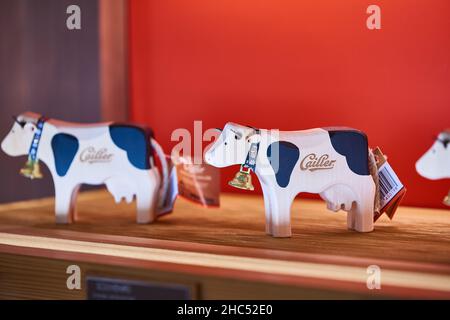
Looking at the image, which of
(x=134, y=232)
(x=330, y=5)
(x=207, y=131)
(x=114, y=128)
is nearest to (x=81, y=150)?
(x=114, y=128)

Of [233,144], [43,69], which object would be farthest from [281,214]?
[43,69]

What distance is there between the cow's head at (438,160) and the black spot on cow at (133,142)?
0.47 metres

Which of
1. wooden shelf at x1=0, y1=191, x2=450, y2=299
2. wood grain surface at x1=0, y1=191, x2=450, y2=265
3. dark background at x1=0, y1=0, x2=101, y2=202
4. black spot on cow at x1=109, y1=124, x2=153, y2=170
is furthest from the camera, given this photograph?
dark background at x1=0, y1=0, x2=101, y2=202

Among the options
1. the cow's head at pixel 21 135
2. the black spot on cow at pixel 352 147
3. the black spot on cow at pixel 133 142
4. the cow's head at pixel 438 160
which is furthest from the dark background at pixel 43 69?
the cow's head at pixel 438 160

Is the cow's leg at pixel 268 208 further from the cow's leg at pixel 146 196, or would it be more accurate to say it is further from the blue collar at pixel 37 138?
the blue collar at pixel 37 138

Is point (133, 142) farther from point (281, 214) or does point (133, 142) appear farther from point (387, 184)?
point (387, 184)

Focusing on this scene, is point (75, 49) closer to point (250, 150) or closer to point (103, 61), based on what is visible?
point (103, 61)

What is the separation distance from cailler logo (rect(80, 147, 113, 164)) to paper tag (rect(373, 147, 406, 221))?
474 mm

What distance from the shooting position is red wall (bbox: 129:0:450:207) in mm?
1123

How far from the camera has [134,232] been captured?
3.15 ft

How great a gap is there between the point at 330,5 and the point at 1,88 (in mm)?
737

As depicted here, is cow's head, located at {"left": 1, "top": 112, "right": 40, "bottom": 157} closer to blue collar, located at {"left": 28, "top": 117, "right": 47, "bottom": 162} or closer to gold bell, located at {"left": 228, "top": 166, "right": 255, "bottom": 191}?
blue collar, located at {"left": 28, "top": 117, "right": 47, "bottom": 162}

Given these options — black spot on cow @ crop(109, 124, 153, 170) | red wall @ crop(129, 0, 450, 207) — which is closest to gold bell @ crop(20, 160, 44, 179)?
black spot on cow @ crop(109, 124, 153, 170)

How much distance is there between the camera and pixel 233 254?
0.79 meters
